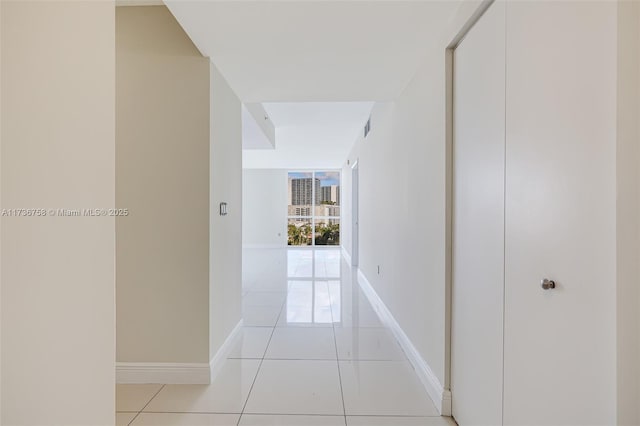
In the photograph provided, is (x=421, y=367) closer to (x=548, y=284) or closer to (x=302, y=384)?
(x=302, y=384)

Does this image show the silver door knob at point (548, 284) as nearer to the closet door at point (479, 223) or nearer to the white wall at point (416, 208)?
the closet door at point (479, 223)

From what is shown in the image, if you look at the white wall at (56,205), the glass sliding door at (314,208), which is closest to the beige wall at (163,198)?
the white wall at (56,205)

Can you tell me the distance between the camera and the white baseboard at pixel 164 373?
223cm

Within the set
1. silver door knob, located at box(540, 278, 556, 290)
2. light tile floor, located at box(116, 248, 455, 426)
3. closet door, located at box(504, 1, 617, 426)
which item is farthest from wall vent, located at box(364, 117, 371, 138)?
silver door knob, located at box(540, 278, 556, 290)

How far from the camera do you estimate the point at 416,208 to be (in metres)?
2.39

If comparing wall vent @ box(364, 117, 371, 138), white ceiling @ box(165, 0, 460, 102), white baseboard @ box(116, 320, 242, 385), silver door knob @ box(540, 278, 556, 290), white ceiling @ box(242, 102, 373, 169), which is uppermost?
white ceiling @ box(242, 102, 373, 169)

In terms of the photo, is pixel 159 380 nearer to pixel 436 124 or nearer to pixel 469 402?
pixel 469 402

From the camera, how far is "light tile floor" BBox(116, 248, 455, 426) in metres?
1.86

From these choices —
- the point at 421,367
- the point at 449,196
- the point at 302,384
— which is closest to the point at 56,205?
the point at 449,196

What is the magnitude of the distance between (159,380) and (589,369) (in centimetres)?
241

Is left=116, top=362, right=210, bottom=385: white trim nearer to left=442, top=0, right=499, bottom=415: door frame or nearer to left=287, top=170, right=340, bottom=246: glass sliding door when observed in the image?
left=442, top=0, right=499, bottom=415: door frame

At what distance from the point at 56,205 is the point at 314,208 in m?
9.67

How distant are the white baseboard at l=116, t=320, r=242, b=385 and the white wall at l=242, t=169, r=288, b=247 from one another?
8.18 metres

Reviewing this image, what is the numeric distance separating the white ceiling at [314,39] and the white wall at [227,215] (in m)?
0.24
